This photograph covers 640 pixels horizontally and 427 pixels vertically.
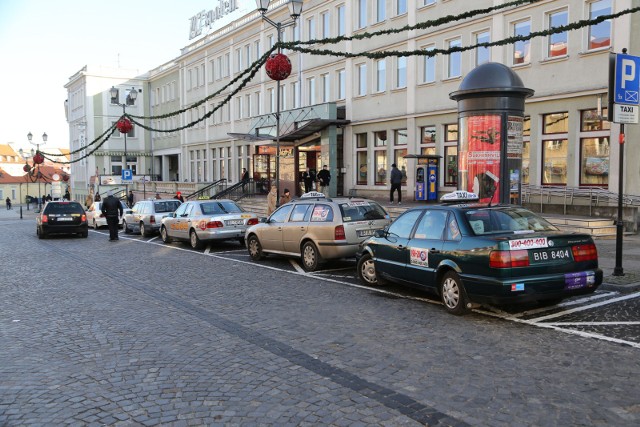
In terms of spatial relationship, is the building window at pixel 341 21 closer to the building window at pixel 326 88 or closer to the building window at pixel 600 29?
the building window at pixel 326 88

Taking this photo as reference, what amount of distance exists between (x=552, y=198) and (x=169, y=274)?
15000mm

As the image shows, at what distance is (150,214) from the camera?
76.7ft

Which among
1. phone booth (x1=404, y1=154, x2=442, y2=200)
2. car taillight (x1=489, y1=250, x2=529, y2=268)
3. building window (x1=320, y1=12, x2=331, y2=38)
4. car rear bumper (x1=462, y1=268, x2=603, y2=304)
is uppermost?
building window (x1=320, y1=12, x2=331, y2=38)

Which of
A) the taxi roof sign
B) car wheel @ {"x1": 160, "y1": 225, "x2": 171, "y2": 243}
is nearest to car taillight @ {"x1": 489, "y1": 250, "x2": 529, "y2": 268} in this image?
the taxi roof sign

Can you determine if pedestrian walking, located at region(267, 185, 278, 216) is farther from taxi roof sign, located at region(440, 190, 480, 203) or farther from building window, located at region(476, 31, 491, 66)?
building window, located at region(476, 31, 491, 66)

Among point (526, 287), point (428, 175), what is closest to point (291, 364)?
point (526, 287)

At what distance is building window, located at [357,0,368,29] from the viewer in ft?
103

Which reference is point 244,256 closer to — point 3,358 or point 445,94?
point 3,358

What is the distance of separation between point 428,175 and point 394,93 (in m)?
6.18

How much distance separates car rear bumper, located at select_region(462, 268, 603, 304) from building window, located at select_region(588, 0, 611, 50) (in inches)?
611

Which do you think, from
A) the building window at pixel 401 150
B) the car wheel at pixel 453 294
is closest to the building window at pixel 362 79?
the building window at pixel 401 150

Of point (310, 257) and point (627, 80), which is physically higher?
point (627, 80)

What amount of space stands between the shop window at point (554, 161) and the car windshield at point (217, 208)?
1229 cm

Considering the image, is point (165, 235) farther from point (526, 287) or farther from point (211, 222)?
point (526, 287)
